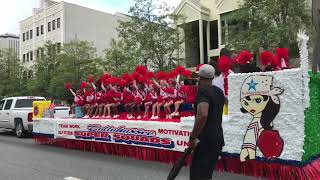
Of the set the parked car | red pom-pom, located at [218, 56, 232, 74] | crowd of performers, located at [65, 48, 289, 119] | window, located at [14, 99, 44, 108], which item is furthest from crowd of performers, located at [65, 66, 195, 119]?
window, located at [14, 99, 44, 108]

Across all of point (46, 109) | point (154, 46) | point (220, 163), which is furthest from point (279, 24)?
point (220, 163)

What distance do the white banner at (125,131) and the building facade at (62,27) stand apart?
40931 millimetres

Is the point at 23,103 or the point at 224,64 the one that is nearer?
the point at 224,64

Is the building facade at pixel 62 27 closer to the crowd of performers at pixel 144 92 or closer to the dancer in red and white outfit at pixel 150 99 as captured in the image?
the crowd of performers at pixel 144 92

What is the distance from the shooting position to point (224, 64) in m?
9.67

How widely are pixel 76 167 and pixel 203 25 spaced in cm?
2936

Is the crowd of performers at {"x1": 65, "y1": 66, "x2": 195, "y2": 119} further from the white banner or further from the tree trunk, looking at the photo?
the tree trunk

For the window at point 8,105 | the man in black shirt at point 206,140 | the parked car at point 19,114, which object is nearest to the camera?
the man in black shirt at point 206,140

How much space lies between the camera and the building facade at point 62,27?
54.6 metres

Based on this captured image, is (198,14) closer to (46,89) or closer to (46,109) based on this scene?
(46,89)

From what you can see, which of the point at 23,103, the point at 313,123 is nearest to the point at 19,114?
the point at 23,103

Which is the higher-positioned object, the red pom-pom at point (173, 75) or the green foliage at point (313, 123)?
the red pom-pom at point (173, 75)

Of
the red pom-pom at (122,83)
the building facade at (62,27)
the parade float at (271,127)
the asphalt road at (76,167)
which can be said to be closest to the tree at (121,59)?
the red pom-pom at (122,83)

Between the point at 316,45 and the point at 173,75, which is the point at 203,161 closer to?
the point at 316,45
